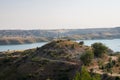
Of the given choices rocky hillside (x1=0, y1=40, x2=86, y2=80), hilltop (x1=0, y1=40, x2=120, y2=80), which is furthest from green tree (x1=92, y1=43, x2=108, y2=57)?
rocky hillside (x1=0, y1=40, x2=86, y2=80)

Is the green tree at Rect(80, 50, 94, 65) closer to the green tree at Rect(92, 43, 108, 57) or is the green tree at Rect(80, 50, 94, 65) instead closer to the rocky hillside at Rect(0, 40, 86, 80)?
the rocky hillside at Rect(0, 40, 86, 80)

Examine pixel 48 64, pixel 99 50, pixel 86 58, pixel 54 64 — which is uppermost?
pixel 99 50

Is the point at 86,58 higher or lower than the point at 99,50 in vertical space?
lower

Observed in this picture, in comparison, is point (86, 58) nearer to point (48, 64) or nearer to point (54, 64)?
point (54, 64)

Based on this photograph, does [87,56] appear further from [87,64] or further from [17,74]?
[17,74]

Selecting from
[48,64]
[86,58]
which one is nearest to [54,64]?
[48,64]

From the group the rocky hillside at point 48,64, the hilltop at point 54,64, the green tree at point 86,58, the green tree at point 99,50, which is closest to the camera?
the hilltop at point 54,64

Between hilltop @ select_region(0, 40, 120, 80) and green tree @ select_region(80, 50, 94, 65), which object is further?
green tree @ select_region(80, 50, 94, 65)

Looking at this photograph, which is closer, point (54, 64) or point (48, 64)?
point (54, 64)

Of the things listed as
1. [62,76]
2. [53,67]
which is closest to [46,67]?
[53,67]

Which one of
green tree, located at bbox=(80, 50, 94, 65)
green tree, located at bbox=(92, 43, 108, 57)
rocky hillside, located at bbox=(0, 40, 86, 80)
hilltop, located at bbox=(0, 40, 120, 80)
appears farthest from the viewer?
green tree, located at bbox=(92, 43, 108, 57)

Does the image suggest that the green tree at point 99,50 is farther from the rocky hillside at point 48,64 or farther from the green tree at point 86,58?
the green tree at point 86,58

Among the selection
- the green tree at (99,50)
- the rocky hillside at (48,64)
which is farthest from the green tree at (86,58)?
the green tree at (99,50)
